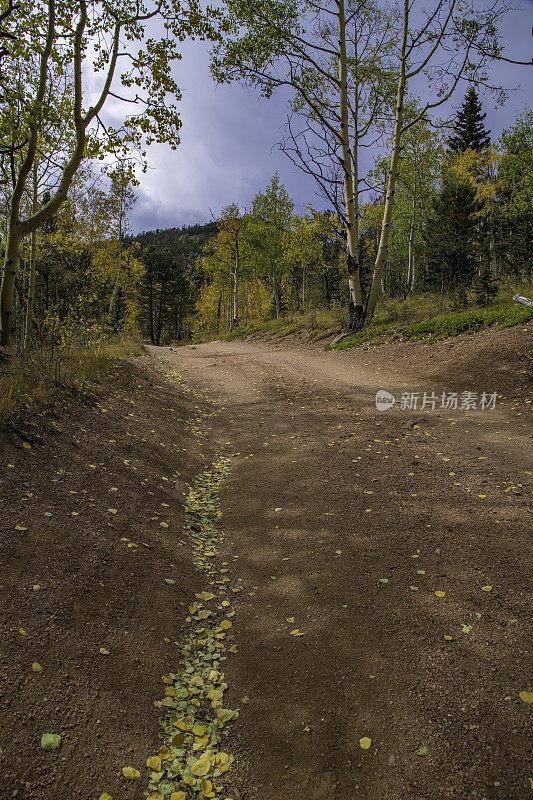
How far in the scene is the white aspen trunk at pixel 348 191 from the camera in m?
12.6

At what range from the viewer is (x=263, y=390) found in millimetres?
9602

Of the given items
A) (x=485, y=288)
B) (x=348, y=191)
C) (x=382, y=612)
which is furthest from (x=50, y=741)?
(x=348, y=191)

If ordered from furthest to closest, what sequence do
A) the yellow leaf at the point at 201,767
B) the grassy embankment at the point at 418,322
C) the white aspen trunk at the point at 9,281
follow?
the grassy embankment at the point at 418,322, the white aspen trunk at the point at 9,281, the yellow leaf at the point at 201,767

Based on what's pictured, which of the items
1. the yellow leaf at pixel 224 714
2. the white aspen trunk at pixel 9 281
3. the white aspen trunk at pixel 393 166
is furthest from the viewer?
the white aspen trunk at pixel 393 166

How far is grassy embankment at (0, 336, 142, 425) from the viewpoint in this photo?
468 centimetres

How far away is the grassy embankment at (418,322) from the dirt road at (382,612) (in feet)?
14.9

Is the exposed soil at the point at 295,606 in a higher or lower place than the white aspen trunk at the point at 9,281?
lower

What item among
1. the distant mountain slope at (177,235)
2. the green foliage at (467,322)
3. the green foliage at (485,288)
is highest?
the distant mountain slope at (177,235)

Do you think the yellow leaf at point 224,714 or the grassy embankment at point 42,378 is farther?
the grassy embankment at point 42,378

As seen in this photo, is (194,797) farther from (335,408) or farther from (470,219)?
(470,219)

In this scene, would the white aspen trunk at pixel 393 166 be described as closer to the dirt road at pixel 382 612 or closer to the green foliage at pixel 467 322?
the green foliage at pixel 467 322

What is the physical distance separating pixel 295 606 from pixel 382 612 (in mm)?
666

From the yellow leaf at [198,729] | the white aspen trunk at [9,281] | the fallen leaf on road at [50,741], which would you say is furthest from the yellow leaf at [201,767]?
the white aspen trunk at [9,281]

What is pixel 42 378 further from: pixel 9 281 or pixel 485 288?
pixel 485 288
